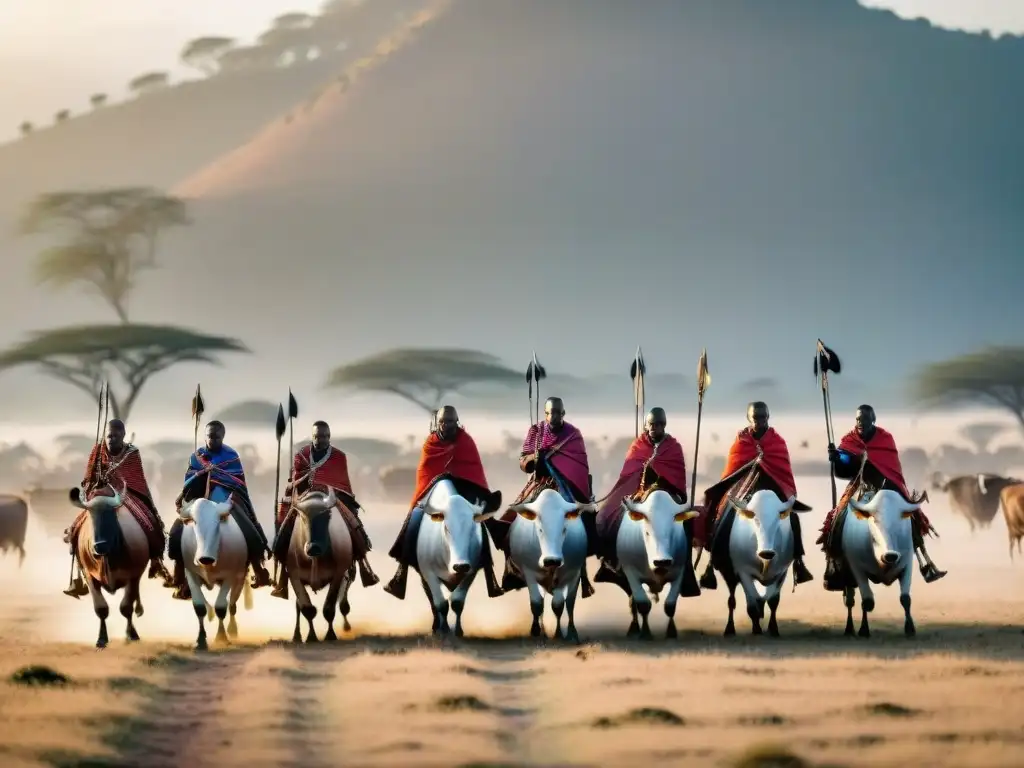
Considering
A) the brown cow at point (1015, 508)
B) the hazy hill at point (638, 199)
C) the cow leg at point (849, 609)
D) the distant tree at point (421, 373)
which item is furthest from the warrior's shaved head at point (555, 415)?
the hazy hill at point (638, 199)

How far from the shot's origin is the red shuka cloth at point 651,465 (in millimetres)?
20203

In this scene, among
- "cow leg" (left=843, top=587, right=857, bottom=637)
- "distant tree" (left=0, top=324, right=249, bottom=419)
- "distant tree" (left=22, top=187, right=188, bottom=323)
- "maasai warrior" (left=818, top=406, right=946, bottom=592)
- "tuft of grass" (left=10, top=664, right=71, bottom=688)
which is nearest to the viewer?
"tuft of grass" (left=10, top=664, right=71, bottom=688)

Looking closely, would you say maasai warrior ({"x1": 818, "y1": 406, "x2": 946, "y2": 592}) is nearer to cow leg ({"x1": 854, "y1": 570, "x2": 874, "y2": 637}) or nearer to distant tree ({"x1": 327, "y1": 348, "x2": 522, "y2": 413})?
cow leg ({"x1": 854, "y1": 570, "x2": 874, "y2": 637})

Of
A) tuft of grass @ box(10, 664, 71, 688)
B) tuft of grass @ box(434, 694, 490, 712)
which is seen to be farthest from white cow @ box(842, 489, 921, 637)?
tuft of grass @ box(10, 664, 71, 688)

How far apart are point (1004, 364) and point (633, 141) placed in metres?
74.7

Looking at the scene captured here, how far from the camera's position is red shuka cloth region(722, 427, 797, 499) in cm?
2003

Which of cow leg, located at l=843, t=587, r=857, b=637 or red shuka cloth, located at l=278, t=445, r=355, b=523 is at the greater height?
red shuka cloth, located at l=278, t=445, r=355, b=523

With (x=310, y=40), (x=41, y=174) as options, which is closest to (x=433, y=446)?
(x=41, y=174)

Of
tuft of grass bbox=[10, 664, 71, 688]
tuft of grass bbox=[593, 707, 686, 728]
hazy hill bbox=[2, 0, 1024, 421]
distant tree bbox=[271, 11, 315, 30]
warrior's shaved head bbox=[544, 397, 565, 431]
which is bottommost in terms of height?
tuft of grass bbox=[593, 707, 686, 728]

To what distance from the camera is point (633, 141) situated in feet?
429

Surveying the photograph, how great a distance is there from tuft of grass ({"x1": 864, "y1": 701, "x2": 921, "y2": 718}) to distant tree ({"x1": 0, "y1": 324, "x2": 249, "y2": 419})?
41654 mm

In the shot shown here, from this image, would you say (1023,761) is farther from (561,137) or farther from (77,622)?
(561,137)

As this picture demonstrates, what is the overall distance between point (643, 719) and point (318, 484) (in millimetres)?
6789

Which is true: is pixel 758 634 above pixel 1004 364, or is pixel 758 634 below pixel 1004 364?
below
